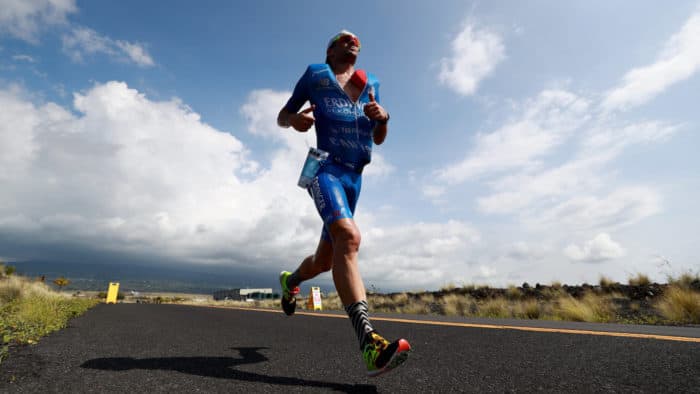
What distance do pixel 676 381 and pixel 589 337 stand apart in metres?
1.47

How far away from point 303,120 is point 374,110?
59 cm

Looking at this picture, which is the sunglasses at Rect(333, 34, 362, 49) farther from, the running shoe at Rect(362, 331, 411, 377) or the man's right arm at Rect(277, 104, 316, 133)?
the running shoe at Rect(362, 331, 411, 377)

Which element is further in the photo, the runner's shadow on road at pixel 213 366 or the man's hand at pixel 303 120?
the man's hand at pixel 303 120

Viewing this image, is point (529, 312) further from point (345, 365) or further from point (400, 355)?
point (400, 355)

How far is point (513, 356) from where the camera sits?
2510 millimetres

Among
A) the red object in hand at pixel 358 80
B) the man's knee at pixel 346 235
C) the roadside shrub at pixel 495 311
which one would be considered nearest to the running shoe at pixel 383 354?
the man's knee at pixel 346 235

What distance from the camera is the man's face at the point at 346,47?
3.13m

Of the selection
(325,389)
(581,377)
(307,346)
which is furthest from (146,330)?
(581,377)

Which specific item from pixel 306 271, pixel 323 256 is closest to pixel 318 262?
pixel 323 256

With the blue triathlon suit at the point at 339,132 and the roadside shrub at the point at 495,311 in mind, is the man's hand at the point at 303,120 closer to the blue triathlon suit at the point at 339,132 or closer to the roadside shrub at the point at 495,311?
the blue triathlon suit at the point at 339,132

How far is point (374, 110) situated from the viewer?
288 centimetres

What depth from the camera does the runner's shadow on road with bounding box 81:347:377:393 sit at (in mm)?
1938

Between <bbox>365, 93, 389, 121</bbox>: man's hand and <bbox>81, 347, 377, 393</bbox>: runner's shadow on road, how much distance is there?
1923 millimetres

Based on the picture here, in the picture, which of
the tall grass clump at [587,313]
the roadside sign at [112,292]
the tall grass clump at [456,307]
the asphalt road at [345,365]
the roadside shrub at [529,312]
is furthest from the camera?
the roadside sign at [112,292]
